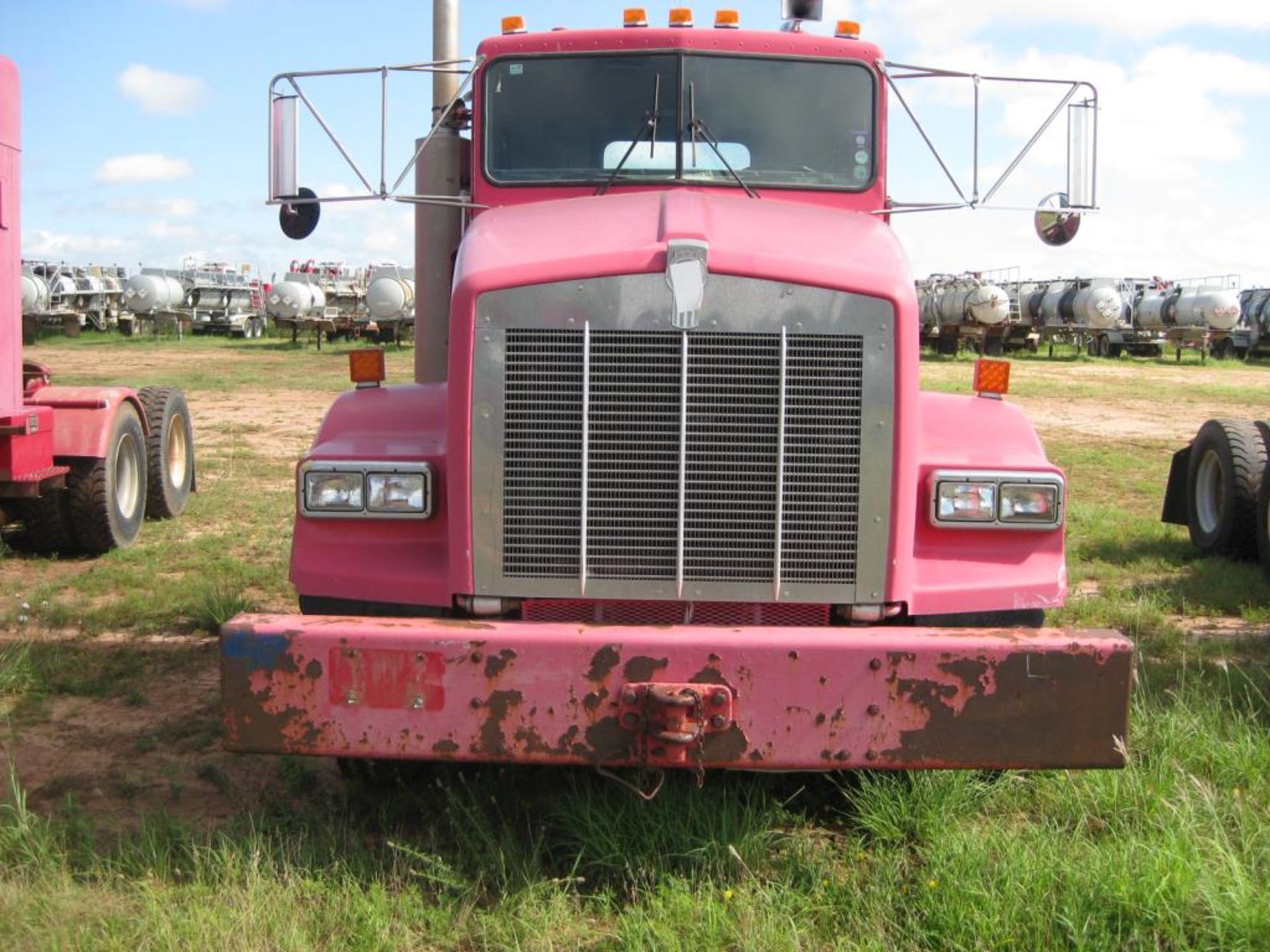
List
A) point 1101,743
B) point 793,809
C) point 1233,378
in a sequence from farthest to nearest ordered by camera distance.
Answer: point 1233,378 → point 793,809 → point 1101,743

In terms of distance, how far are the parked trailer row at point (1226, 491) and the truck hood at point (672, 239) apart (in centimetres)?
484

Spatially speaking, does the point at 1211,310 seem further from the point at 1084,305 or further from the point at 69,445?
the point at 69,445

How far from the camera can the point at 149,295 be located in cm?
4850

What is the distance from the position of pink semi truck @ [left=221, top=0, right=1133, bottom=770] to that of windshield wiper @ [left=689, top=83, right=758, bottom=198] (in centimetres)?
67

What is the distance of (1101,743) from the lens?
11.9ft

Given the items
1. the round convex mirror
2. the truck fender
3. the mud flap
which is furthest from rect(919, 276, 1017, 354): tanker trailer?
the round convex mirror

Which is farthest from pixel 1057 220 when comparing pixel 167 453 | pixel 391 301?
pixel 391 301

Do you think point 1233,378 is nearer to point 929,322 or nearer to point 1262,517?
point 929,322

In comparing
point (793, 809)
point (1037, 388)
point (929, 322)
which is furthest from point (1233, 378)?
point (793, 809)

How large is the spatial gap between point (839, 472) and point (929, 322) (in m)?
41.1

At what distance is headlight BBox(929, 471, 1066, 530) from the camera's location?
13.4 ft

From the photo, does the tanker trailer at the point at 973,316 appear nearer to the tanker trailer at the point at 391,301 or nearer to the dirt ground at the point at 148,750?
the tanker trailer at the point at 391,301

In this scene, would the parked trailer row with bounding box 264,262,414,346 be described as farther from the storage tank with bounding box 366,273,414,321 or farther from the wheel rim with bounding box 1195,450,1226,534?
the wheel rim with bounding box 1195,450,1226,534

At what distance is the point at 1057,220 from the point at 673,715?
2.94 meters
